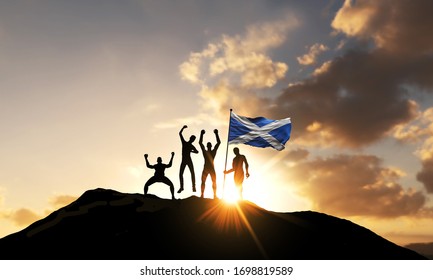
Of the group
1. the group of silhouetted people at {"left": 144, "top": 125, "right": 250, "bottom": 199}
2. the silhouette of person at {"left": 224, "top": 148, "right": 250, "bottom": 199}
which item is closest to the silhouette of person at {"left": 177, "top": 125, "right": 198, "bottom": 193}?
the group of silhouetted people at {"left": 144, "top": 125, "right": 250, "bottom": 199}

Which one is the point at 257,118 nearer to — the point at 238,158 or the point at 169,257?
the point at 238,158

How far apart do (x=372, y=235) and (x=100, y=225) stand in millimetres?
14912

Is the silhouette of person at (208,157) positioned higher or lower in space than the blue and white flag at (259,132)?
lower

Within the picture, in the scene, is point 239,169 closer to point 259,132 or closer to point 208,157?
point 208,157

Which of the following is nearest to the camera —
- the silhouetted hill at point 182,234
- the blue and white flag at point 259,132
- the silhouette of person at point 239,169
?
the silhouetted hill at point 182,234

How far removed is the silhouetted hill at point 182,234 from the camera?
66.8 feet

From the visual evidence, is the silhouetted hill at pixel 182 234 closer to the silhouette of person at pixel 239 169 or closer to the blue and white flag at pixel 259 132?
the silhouette of person at pixel 239 169

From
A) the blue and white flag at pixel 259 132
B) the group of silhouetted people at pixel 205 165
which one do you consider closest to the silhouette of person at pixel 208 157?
the group of silhouetted people at pixel 205 165

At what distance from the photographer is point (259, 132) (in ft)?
79.3

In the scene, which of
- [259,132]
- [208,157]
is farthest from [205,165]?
[259,132]

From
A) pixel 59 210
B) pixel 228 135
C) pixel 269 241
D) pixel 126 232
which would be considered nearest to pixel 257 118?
pixel 228 135

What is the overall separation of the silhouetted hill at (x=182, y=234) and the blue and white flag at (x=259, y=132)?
345 centimetres

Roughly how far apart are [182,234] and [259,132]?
270 inches

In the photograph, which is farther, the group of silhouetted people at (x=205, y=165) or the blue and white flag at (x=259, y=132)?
the blue and white flag at (x=259, y=132)
